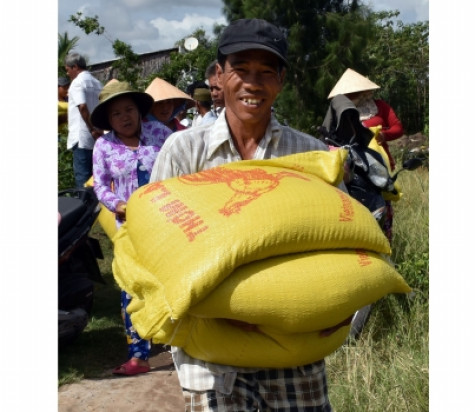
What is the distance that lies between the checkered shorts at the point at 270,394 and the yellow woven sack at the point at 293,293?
0.25 m

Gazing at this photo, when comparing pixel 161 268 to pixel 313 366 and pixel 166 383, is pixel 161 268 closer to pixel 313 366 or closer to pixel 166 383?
pixel 313 366

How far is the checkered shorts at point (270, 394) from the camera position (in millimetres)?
1881

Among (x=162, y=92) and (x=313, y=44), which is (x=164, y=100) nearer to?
(x=162, y=92)

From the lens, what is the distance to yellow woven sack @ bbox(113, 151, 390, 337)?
161cm

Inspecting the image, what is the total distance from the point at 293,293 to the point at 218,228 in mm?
263

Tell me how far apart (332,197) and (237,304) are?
45 cm

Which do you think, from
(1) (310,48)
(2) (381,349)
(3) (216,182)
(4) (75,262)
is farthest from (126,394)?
(1) (310,48)

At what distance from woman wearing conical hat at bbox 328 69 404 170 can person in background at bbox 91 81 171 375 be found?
1.75 m

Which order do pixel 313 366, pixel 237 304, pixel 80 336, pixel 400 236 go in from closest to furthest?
pixel 237 304 → pixel 313 366 → pixel 80 336 → pixel 400 236

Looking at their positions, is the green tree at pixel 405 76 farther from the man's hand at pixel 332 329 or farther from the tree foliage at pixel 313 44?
the man's hand at pixel 332 329

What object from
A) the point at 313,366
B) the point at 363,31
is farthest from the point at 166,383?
the point at 363,31

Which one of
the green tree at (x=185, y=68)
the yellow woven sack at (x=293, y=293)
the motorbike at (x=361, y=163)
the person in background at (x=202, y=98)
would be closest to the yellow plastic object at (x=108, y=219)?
the person in background at (x=202, y=98)

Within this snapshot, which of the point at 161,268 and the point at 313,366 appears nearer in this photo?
the point at 161,268

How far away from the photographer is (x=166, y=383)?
12.4 ft
